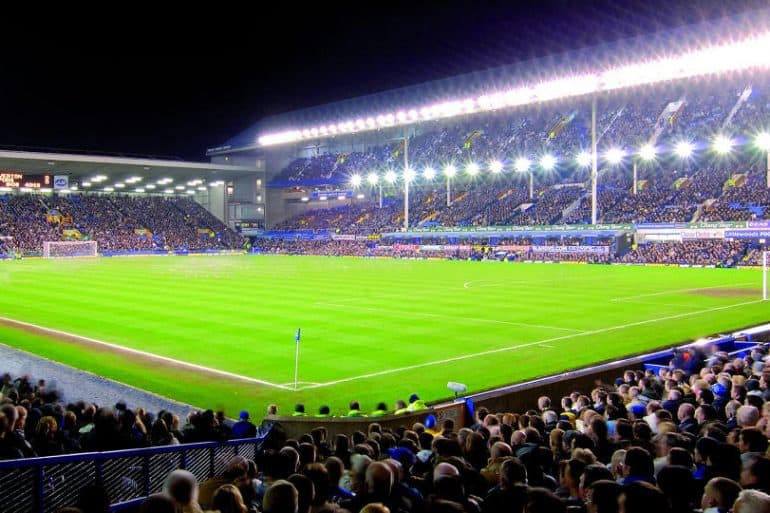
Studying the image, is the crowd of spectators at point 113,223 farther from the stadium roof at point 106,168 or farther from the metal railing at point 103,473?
the metal railing at point 103,473

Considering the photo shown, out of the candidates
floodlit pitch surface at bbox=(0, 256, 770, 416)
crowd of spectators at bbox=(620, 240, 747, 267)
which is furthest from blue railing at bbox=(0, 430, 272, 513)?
crowd of spectators at bbox=(620, 240, 747, 267)

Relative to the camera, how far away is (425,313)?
89.5ft

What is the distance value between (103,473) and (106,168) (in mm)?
86104

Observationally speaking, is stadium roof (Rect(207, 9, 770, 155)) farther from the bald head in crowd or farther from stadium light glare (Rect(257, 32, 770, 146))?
the bald head in crowd

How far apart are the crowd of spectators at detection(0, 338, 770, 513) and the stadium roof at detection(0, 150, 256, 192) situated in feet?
246

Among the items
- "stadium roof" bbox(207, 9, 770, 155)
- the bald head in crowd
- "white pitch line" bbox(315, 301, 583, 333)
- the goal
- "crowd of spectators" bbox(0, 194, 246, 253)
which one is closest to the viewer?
the bald head in crowd

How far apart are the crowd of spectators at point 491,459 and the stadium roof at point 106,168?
246 feet

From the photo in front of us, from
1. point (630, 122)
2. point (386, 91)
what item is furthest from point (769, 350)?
point (386, 91)

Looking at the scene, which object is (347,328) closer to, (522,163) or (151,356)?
(151,356)

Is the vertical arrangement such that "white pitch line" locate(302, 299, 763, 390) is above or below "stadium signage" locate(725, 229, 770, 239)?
below

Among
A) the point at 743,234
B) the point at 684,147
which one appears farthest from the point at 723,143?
the point at 743,234

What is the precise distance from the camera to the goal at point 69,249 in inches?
3039

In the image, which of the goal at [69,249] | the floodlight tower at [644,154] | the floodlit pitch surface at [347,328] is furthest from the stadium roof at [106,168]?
the floodlight tower at [644,154]

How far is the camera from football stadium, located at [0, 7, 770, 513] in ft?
17.8
